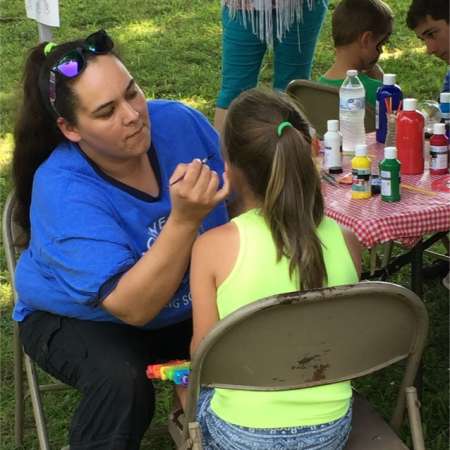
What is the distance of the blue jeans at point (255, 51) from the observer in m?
4.13

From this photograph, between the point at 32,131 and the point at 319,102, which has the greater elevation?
the point at 32,131

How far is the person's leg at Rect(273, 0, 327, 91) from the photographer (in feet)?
13.6

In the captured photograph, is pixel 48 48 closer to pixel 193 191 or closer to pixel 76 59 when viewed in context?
pixel 76 59

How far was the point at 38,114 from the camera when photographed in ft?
7.90

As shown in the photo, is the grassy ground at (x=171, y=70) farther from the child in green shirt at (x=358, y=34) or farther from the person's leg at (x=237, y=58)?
the person's leg at (x=237, y=58)

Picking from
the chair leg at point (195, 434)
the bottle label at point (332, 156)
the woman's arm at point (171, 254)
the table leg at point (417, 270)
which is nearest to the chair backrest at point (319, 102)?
the bottle label at point (332, 156)

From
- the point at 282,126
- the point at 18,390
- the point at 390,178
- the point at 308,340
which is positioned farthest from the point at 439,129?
the point at 18,390

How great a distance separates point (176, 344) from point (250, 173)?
64 centimetres

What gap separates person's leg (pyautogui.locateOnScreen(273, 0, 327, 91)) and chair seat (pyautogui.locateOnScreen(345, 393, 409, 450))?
7.72 ft

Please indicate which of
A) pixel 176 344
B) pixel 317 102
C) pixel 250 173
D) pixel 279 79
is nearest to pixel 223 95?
pixel 279 79

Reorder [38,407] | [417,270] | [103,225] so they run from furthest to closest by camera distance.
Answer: [417,270]
[38,407]
[103,225]

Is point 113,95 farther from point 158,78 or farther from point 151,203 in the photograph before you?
point 158,78

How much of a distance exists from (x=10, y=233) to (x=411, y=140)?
122 cm

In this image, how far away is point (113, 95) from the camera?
7.50 ft
